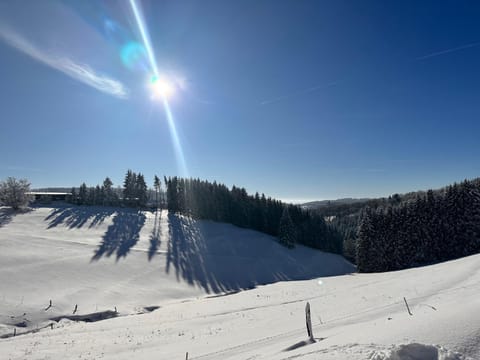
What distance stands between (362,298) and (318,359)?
2221 centimetres

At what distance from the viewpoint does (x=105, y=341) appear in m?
20.3

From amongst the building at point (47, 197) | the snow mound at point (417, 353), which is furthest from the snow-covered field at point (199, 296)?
the building at point (47, 197)

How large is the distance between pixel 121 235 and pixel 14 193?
97.2 ft

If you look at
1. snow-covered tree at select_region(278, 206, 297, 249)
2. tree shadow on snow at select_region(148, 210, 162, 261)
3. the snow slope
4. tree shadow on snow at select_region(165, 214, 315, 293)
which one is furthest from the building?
snow-covered tree at select_region(278, 206, 297, 249)

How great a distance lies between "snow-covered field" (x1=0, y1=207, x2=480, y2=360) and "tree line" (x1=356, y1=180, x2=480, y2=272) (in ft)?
39.9

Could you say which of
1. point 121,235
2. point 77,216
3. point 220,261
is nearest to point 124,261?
point 121,235

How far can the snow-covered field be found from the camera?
986cm

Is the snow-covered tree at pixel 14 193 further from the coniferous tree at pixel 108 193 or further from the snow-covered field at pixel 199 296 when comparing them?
the coniferous tree at pixel 108 193

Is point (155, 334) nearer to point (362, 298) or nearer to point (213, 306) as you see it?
point (213, 306)

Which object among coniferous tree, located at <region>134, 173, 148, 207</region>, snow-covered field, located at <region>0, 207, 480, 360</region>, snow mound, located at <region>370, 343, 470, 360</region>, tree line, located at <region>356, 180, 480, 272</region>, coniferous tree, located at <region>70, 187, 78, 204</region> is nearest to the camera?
snow mound, located at <region>370, 343, 470, 360</region>

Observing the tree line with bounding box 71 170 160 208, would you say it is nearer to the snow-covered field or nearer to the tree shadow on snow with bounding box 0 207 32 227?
the snow-covered field

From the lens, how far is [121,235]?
64.8 m

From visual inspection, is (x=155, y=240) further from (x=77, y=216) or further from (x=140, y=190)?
(x=140, y=190)

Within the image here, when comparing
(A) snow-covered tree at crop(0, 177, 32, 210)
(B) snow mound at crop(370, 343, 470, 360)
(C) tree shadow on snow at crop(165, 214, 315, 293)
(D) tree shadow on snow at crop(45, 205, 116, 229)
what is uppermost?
(A) snow-covered tree at crop(0, 177, 32, 210)
